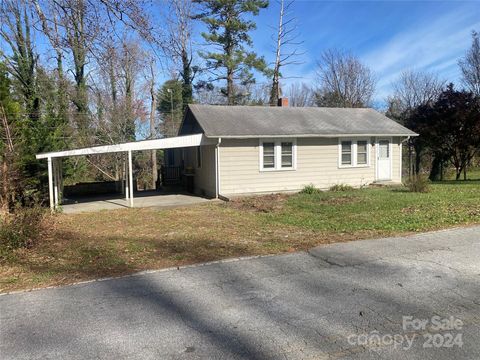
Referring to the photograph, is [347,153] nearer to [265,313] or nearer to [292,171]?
[292,171]

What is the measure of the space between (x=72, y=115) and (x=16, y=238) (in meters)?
17.5

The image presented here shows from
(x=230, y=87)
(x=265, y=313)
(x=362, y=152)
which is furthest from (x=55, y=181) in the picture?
(x=230, y=87)

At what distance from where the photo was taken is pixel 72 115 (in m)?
22.3

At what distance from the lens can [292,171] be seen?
16188 millimetres

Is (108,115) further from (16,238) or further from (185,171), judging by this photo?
(16,238)

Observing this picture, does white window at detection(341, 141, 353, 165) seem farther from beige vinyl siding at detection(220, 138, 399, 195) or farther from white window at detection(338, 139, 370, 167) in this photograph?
beige vinyl siding at detection(220, 138, 399, 195)

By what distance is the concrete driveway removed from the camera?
3172 mm

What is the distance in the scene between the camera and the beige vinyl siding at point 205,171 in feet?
51.1

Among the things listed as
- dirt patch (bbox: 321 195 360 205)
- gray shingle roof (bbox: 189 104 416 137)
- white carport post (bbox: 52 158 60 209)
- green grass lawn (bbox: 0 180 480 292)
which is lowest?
green grass lawn (bbox: 0 180 480 292)

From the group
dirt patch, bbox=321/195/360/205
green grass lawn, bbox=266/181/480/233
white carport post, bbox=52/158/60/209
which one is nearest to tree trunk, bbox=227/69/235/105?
white carport post, bbox=52/158/60/209

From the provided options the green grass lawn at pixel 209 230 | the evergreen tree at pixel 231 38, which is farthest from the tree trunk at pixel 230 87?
the green grass lawn at pixel 209 230

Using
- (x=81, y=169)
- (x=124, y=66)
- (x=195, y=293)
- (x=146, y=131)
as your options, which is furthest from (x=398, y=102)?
(x=195, y=293)

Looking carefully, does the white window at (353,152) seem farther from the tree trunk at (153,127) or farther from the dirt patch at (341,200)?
the tree trunk at (153,127)

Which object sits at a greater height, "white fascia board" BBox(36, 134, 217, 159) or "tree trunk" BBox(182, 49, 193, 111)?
"tree trunk" BBox(182, 49, 193, 111)
